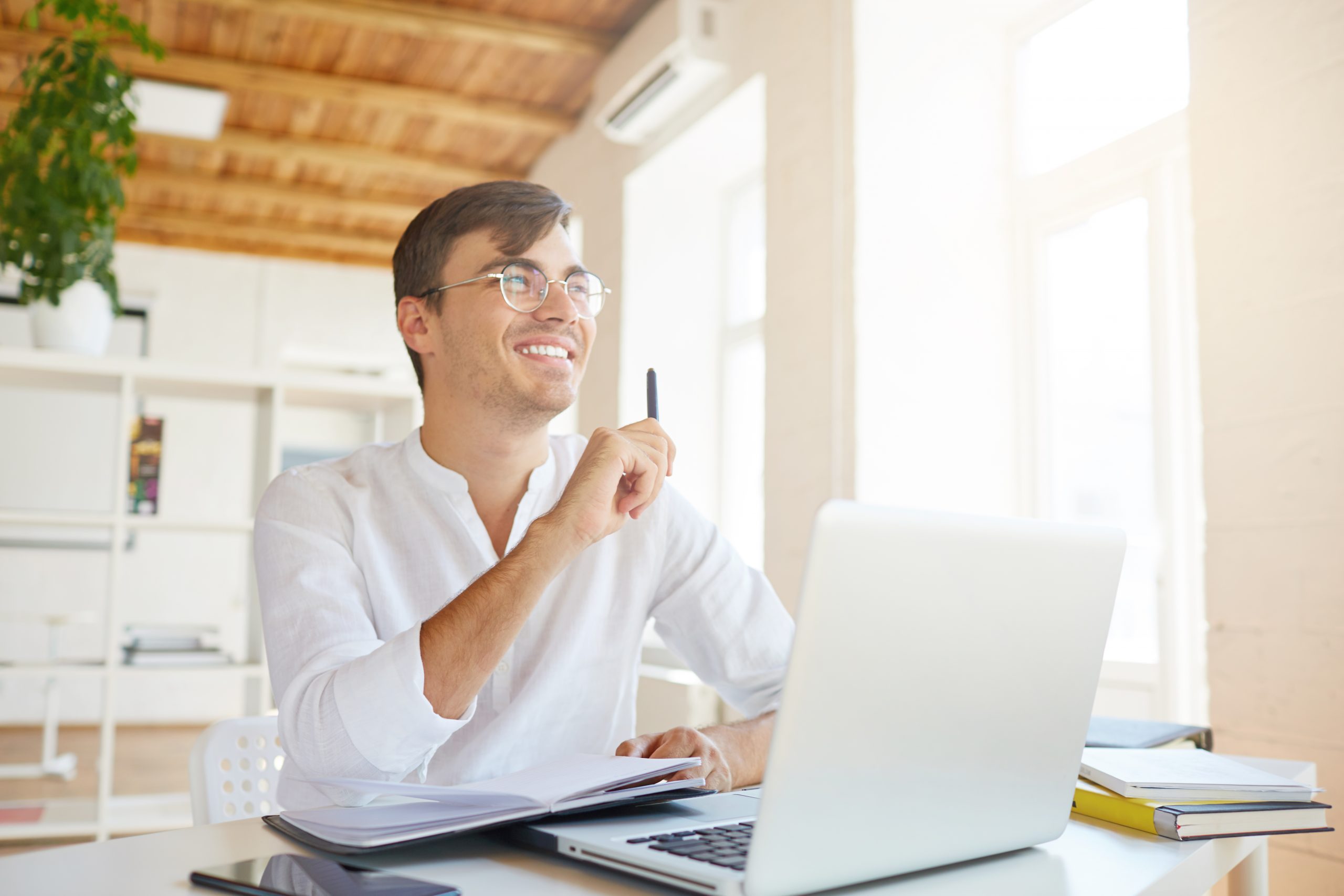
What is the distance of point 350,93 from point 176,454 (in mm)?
3539

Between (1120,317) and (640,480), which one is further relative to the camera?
(1120,317)

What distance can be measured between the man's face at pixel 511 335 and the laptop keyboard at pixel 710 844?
733 millimetres

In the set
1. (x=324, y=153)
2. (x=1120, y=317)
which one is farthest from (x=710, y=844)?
(x=324, y=153)

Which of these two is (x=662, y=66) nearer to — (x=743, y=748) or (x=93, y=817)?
(x=93, y=817)

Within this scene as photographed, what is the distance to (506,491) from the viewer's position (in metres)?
1.45

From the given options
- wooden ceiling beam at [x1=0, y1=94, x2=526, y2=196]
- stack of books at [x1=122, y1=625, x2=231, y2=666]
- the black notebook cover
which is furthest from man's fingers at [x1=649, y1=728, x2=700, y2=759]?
wooden ceiling beam at [x1=0, y1=94, x2=526, y2=196]

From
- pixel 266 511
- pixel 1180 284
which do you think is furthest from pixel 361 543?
pixel 1180 284

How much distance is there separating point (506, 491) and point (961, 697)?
0.86 meters

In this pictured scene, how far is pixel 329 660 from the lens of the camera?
3.43 ft

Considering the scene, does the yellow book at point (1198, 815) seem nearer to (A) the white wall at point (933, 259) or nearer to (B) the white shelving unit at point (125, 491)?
(A) the white wall at point (933, 259)

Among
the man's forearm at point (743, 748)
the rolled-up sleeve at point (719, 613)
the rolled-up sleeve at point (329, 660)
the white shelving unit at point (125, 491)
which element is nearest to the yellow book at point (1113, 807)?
the man's forearm at point (743, 748)

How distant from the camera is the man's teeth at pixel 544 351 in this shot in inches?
55.7

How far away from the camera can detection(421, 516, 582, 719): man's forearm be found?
1.00m

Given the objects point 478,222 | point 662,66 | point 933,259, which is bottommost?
point 478,222
